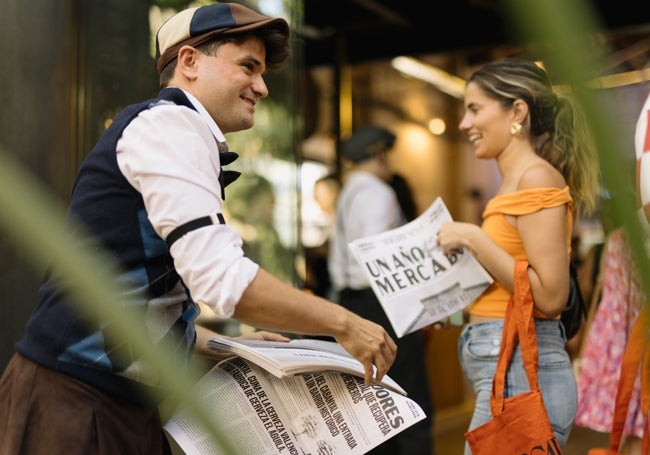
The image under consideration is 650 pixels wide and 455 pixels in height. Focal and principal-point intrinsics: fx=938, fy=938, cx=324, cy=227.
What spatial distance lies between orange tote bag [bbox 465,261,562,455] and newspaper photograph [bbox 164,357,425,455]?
594mm

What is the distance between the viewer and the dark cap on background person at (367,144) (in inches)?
187

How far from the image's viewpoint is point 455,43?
25.4 ft

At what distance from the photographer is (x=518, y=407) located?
219cm

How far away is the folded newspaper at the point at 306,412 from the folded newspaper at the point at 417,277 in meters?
0.67

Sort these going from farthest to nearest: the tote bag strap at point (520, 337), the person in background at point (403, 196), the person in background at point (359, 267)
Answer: the person in background at point (403, 196) → the person in background at point (359, 267) → the tote bag strap at point (520, 337)

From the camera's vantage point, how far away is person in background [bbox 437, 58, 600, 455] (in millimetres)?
2293

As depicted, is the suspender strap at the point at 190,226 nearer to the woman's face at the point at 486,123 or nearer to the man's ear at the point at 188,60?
the man's ear at the point at 188,60

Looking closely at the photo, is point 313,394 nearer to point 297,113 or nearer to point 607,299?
point 607,299

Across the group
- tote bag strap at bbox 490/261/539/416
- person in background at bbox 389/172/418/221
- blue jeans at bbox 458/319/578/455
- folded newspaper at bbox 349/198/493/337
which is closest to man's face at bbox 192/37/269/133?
folded newspaper at bbox 349/198/493/337

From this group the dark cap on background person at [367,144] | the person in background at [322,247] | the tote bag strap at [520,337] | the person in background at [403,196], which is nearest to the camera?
the tote bag strap at [520,337]

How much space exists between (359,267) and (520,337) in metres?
2.11

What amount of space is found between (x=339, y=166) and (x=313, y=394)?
628 centimetres

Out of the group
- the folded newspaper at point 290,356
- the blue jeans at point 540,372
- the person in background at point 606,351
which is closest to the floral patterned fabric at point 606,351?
the person in background at point 606,351

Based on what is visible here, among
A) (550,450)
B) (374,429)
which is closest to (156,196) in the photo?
(374,429)
